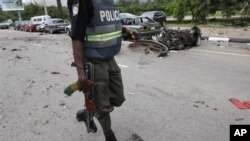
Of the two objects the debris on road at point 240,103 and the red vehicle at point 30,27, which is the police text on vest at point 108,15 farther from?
the red vehicle at point 30,27

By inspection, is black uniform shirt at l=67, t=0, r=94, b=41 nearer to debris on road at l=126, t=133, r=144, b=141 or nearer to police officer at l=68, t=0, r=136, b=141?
police officer at l=68, t=0, r=136, b=141

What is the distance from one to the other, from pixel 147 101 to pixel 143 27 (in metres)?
10.4

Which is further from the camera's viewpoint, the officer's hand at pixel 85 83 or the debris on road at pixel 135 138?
the debris on road at pixel 135 138

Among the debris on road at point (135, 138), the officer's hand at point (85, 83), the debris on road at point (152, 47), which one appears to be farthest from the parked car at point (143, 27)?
→ the officer's hand at point (85, 83)

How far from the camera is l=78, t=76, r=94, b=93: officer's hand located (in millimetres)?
3139

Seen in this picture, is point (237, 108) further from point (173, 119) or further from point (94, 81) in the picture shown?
point (94, 81)

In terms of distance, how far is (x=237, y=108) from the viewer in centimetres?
500

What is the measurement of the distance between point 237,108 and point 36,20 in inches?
1341

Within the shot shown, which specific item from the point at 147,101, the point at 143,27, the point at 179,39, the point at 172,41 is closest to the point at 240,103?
the point at 147,101

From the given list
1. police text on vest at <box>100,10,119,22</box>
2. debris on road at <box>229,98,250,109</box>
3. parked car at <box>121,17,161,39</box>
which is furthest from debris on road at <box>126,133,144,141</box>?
parked car at <box>121,17,161,39</box>

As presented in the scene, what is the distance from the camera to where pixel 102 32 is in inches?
124

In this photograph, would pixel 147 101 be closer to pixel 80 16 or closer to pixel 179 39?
pixel 80 16

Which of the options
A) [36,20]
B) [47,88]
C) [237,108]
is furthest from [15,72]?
[36,20]

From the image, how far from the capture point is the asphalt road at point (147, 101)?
4.27 m
